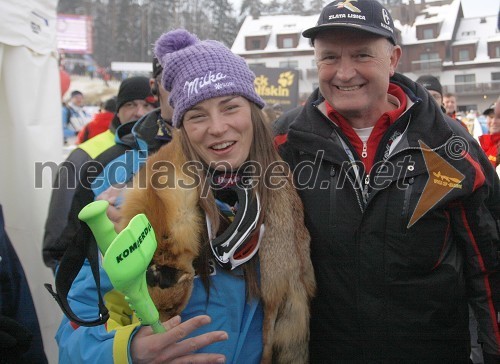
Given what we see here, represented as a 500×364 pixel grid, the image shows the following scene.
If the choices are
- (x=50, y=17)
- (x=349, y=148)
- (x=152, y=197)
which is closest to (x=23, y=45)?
(x=50, y=17)

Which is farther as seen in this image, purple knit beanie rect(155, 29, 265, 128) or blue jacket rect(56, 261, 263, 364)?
purple knit beanie rect(155, 29, 265, 128)

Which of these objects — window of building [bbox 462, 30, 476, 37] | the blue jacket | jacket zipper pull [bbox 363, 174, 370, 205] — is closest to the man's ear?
jacket zipper pull [bbox 363, 174, 370, 205]

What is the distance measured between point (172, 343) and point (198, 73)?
0.99m

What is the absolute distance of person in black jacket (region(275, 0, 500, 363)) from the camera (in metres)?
1.91

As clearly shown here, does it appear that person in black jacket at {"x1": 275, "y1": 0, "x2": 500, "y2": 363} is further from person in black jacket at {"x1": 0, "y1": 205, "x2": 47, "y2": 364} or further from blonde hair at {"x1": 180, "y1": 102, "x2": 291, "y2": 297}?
person in black jacket at {"x1": 0, "y1": 205, "x2": 47, "y2": 364}

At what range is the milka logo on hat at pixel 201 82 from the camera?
5.69 feet

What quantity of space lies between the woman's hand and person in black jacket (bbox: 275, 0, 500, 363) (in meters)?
0.72

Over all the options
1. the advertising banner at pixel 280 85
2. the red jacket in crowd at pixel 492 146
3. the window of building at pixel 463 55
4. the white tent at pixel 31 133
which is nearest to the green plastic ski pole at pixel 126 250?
the white tent at pixel 31 133

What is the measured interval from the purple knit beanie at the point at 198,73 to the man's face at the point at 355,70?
376mm

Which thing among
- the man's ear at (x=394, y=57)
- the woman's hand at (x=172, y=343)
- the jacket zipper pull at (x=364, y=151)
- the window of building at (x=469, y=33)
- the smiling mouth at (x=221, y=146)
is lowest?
the woman's hand at (x=172, y=343)

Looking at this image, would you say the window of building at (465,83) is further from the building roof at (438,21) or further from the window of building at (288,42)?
the window of building at (288,42)

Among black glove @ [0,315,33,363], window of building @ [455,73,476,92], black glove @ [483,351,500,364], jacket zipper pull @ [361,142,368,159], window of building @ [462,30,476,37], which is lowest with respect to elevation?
black glove @ [483,351,500,364]

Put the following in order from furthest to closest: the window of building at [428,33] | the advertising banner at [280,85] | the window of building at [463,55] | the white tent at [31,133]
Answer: the window of building at [463,55] < the window of building at [428,33] < the advertising banner at [280,85] < the white tent at [31,133]

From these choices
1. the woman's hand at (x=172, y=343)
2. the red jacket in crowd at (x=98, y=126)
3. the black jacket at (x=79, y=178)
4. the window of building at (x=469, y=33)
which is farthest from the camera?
the window of building at (x=469, y=33)
